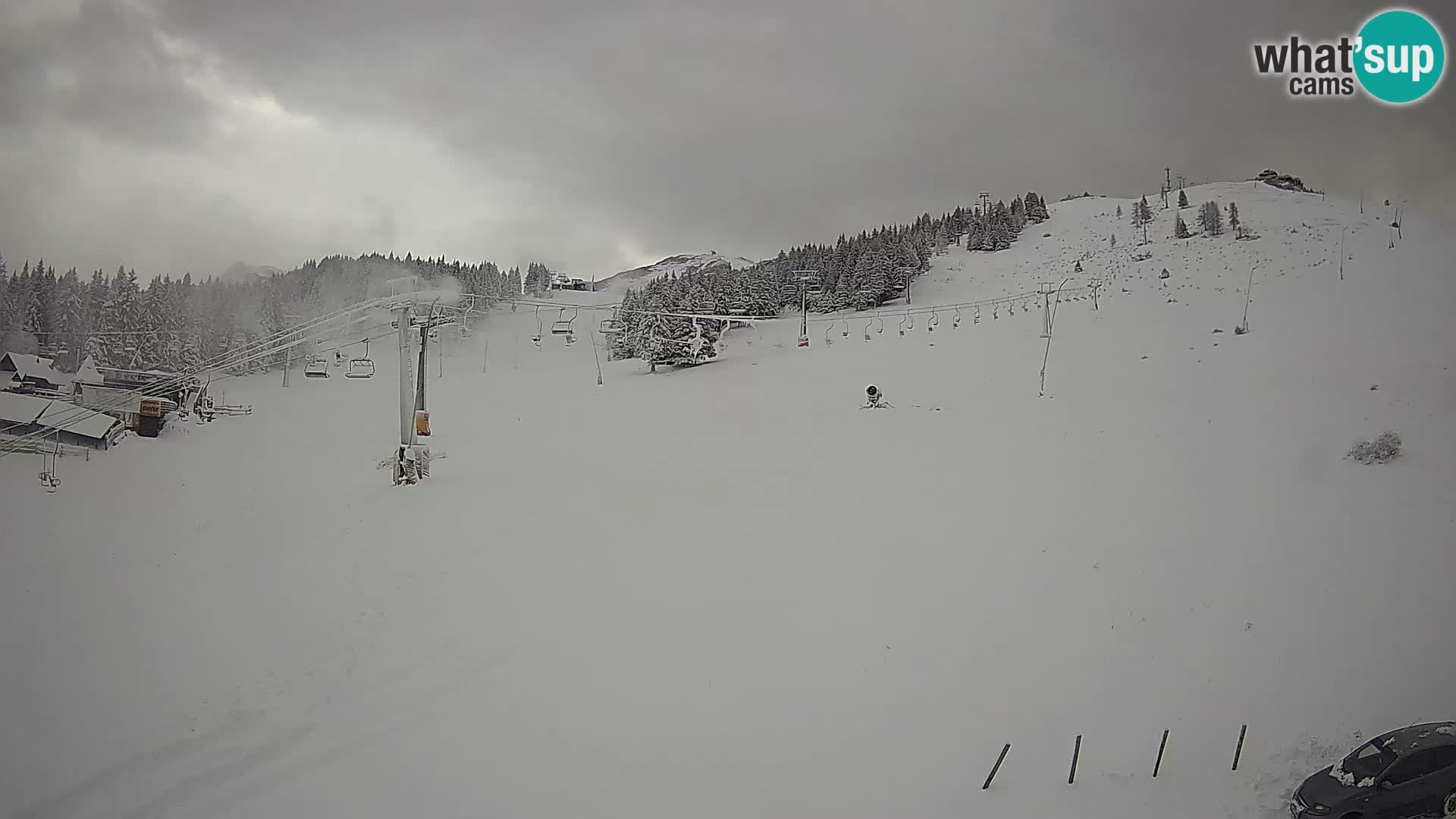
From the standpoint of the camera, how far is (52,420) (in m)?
22.9

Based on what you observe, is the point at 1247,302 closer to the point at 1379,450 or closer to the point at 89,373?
the point at 1379,450

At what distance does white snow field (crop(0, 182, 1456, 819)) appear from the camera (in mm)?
12617

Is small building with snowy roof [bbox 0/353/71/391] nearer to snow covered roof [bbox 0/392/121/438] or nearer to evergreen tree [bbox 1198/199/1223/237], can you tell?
snow covered roof [bbox 0/392/121/438]

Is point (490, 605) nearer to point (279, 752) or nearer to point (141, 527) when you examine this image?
point (279, 752)

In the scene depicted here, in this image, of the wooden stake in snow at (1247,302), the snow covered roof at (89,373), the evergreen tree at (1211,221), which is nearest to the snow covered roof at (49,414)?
the snow covered roof at (89,373)

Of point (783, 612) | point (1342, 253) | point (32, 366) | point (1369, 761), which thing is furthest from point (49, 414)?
point (1342, 253)

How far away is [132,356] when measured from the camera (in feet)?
142

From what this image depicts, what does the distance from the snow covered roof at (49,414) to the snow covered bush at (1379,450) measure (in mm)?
37110

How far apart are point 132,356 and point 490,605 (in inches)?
1496

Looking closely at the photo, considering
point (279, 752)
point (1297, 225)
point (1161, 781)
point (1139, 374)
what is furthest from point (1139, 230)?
point (279, 752)

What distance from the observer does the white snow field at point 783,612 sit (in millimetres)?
12617

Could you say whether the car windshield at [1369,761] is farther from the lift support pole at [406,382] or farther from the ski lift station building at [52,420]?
the ski lift station building at [52,420]

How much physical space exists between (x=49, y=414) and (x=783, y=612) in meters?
22.9

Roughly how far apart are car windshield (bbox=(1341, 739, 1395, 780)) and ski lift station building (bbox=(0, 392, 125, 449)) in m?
29.4
